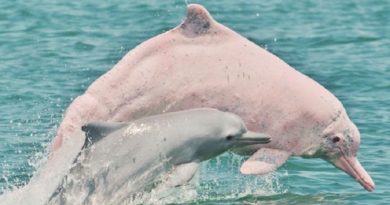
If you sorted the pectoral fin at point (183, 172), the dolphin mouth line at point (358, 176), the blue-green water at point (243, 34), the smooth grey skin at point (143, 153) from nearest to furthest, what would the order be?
1. the smooth grey skin at point (143, 153)
2. the pectoral fin at point (183, 172)
3. the dolphin mouth line at point (358, 176)
4. the blue-green water at point (243, 34)

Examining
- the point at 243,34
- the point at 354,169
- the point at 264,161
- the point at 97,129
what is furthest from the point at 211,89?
the point at 243,34

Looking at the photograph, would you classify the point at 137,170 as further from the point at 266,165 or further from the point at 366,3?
the point at 366,3

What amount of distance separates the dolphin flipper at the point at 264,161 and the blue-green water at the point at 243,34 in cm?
154

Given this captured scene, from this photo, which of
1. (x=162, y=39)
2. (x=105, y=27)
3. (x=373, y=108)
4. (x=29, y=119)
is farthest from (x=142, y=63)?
(x=105, y=27)

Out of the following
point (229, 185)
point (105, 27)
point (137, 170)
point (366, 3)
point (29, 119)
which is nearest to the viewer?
point (137, 170)

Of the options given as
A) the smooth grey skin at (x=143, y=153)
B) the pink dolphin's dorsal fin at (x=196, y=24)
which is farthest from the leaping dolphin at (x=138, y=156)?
the pink dolphin's dorsal fin at (x=196, y=24)

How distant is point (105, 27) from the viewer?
29906mm

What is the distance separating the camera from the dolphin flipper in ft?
46.4

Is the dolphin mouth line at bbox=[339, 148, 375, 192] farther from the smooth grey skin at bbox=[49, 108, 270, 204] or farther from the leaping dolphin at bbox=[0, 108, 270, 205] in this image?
the smooth grey skin at bbox=[49, 108, 270, 204]

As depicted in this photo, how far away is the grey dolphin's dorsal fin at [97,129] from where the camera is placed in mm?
12988

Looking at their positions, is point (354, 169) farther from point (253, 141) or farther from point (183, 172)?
point (183, 172)

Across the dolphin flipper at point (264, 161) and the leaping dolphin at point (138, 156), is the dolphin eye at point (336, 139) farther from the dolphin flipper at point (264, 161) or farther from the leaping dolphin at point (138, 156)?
the leaping dolphin at point (138, 156)

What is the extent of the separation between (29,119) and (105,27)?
31.3ft

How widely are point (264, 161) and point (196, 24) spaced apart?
1.81m
